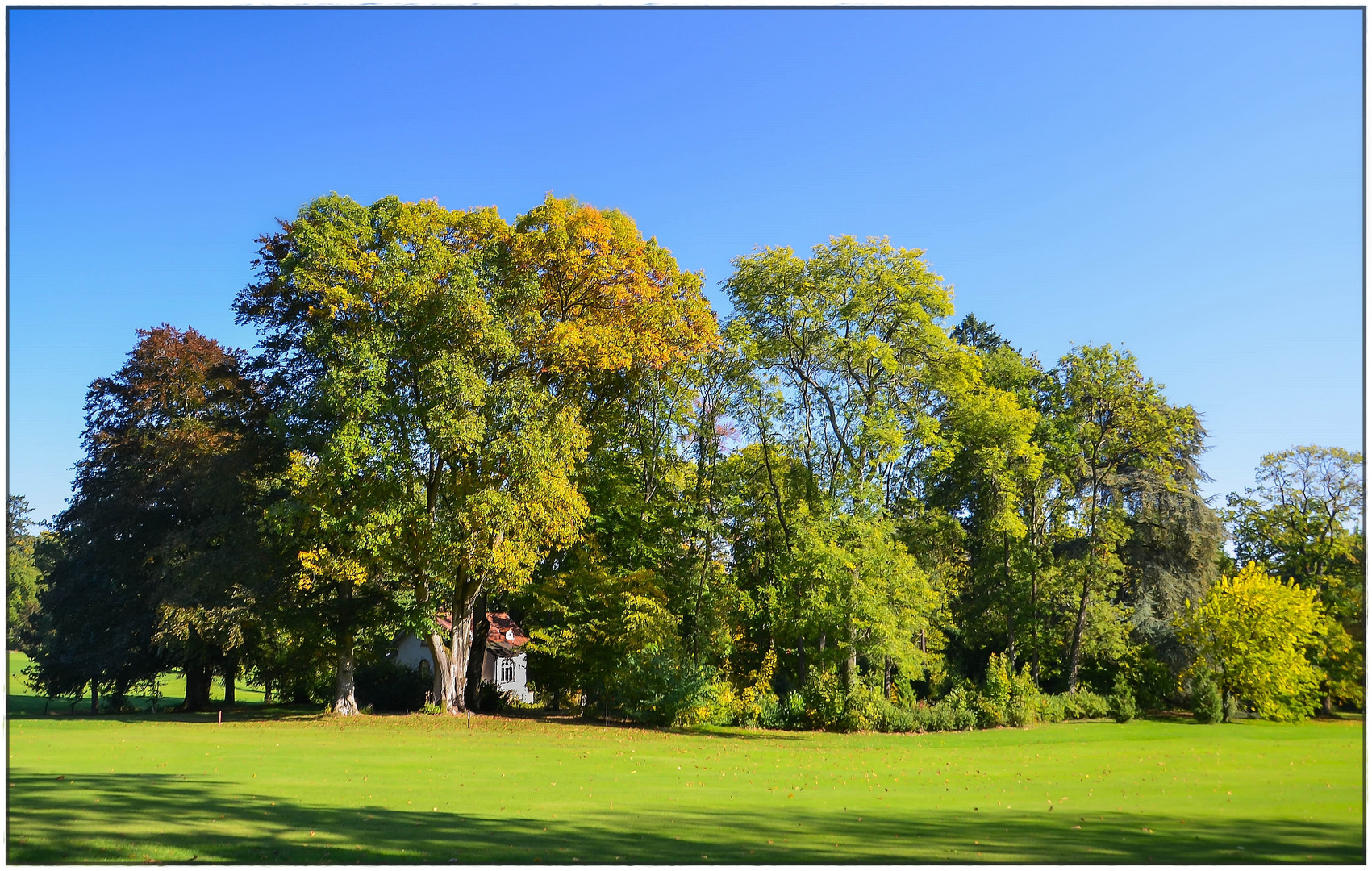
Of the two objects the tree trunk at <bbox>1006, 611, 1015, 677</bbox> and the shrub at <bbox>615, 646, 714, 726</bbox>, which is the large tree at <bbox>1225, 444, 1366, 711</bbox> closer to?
the tree trunk at <bbox>1006, 611, 1015, 677</bbox>

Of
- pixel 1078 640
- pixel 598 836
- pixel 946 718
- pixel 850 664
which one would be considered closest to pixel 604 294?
pixel 850 664

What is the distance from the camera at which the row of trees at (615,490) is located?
27734 millimetres

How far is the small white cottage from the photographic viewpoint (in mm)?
40625

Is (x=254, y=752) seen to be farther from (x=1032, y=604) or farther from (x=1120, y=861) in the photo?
(x=1032, y=604)

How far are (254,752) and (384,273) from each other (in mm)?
14613

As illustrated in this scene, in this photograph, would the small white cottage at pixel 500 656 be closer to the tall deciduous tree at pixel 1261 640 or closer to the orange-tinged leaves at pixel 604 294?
the orange-tinged leaves at pixel 604 294

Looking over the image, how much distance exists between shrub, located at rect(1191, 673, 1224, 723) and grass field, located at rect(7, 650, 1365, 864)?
166 inches

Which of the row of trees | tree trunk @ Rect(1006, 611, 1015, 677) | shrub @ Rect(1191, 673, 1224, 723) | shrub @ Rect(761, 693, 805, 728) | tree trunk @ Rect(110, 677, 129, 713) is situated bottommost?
tree trunk @ Rect(110, 677, 129, 713)

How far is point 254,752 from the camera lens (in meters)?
18.6

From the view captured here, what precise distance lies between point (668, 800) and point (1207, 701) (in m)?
22.3

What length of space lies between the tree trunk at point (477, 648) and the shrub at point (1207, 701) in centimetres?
2449

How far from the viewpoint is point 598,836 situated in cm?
1024

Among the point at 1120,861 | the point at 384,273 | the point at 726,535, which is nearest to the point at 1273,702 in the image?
the point at 726,535

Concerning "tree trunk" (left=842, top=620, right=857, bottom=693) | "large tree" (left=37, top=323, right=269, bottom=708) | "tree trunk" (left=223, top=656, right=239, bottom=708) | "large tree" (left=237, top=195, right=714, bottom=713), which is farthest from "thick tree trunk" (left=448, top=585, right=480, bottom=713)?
"tree trunk" (left=842, top=620, right=857, bottom=693)
